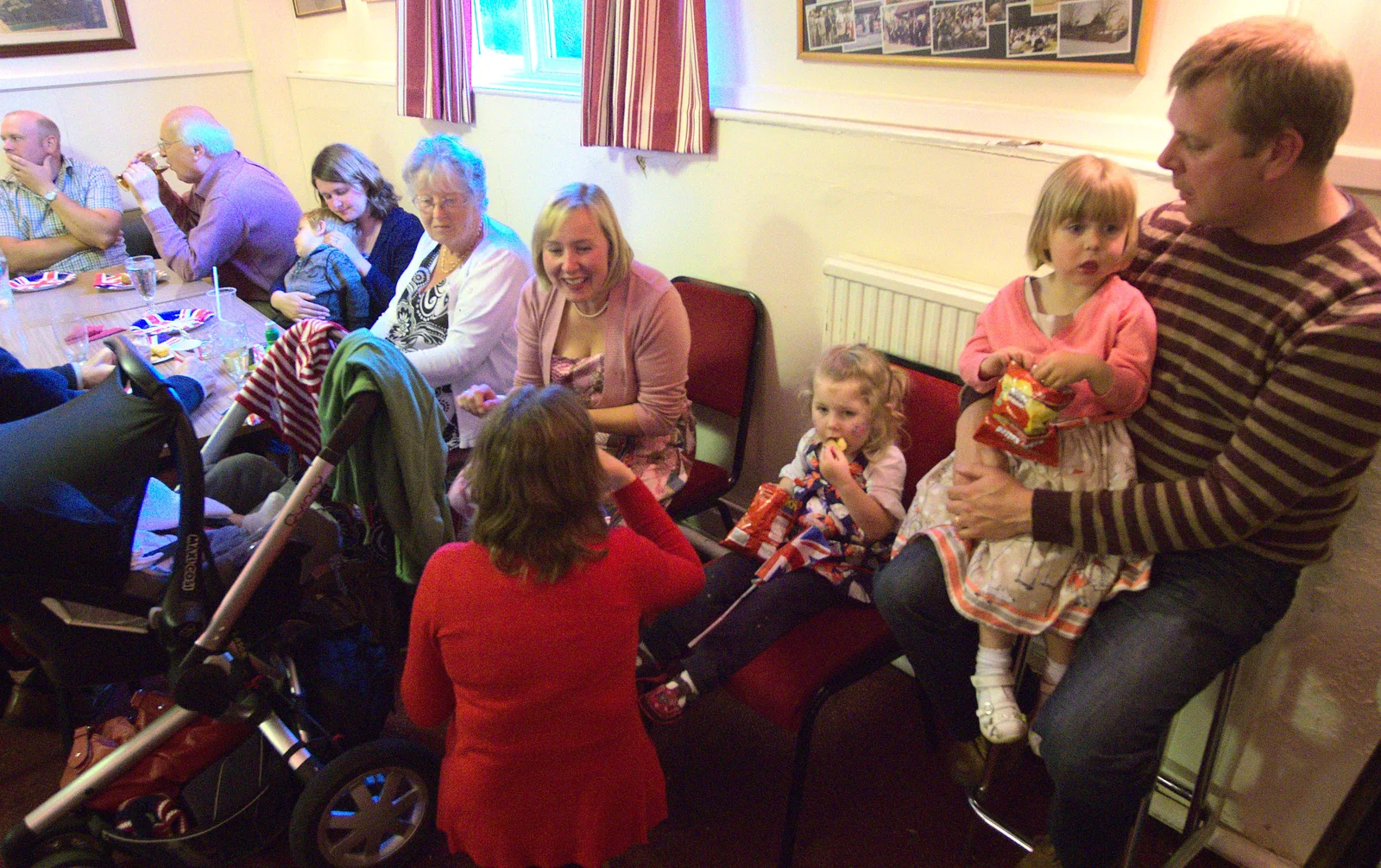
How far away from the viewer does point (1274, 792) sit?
72.8 inches

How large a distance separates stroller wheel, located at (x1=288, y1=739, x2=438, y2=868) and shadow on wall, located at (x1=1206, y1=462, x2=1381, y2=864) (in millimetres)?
1741

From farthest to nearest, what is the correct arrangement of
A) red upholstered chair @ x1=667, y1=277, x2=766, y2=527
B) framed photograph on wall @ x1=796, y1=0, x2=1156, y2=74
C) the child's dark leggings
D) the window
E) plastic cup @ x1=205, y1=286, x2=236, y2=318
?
the window, plastic cup @ x1=205, y1=286, x2=236, y2=318, red upholstered chair @ x1=667, y1=277, x2=766, y2=527, the child's dark leggings, framed photograph on wall @ x1=796, y1=0, x2=1156, y2=74

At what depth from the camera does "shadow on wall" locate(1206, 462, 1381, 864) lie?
1582 mm

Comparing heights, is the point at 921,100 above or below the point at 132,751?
above

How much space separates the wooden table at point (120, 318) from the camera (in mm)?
2466

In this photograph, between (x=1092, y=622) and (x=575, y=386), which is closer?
(x=1092, y=622)

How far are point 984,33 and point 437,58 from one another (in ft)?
A: 7.46

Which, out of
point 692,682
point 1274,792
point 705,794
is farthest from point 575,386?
point 1274,792

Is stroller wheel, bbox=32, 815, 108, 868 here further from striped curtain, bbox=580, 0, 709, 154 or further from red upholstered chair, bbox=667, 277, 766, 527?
striped curtain, bbox=580, 0, 709, 154

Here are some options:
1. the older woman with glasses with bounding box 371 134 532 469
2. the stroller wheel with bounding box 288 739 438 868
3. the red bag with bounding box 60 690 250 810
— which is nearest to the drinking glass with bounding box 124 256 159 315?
the older woman with glasses with bounding box 371 134 532 469

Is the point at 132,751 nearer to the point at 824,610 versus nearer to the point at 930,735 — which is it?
the point at 824,610

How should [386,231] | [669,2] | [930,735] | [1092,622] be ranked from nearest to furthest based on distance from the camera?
[1092,622]
[930,735]
[669,2]
[386,231]

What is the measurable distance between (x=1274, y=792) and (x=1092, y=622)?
2.43 ft

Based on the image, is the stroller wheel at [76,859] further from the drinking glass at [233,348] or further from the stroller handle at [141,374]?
the drinking glass at [233,348]
